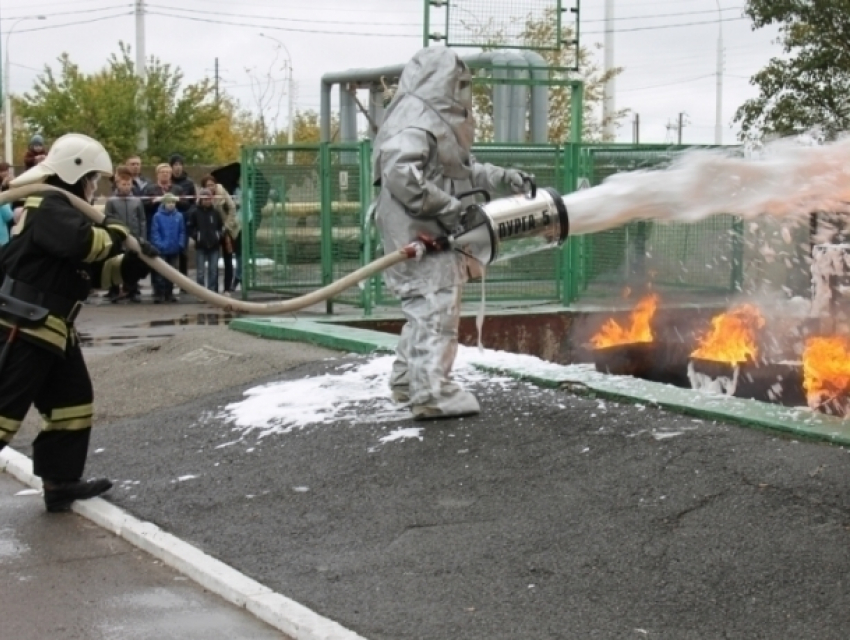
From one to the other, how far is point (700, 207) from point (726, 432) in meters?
1.28

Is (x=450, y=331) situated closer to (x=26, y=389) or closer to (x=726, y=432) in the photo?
(x=726, y=432)

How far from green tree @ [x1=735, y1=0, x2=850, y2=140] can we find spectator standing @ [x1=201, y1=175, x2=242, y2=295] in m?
7.03

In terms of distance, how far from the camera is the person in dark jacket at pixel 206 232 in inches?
701

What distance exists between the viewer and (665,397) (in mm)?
7395

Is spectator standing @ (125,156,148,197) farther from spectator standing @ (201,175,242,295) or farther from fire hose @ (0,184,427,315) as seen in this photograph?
fire hose @ (0,184,427,315)

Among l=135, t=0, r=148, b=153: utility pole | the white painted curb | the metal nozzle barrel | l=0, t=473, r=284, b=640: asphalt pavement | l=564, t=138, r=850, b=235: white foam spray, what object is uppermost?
l=135, t=0, r=148, b=153: utility pole

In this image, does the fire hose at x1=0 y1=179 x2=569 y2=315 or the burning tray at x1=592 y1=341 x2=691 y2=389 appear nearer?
the fire hose at x1=0 y1=179 x2=569 y2=315

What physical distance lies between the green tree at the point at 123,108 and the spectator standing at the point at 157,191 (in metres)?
18.2

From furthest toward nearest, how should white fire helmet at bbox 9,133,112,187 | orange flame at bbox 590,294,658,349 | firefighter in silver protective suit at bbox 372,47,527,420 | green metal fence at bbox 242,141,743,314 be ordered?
green metal fence at bbox 242,141,743,314 → orange flame at bbox 590,294,658,349 → firefighter in silver protective suit at bbox 372,47,527,420 → white fire helmet at bbox 9,133,112,187

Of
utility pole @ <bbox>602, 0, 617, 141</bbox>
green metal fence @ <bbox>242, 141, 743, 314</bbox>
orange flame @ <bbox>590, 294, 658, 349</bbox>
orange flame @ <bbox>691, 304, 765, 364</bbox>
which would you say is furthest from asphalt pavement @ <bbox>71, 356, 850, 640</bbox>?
utility pole @ <bbox>602, 0, 617, 141</bbox>

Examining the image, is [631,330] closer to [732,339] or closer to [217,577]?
[732,339]

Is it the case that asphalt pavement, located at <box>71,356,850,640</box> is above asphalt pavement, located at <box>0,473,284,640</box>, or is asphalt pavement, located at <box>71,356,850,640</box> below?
above

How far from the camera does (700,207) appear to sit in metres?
7.23

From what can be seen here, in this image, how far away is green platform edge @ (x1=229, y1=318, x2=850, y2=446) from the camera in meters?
6.53
